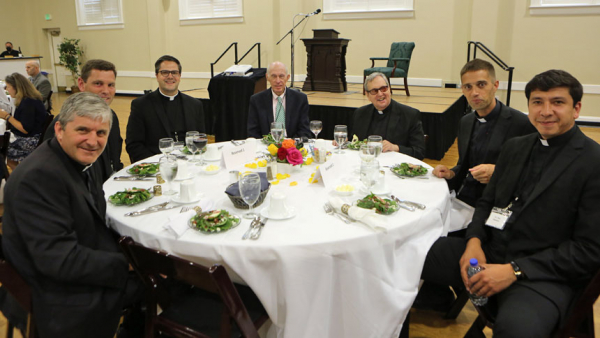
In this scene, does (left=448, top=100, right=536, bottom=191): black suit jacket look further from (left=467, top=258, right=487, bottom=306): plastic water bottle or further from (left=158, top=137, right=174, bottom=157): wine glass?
(left=158, top=137, right=174, bottom=157): wine glass

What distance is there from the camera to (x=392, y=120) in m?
3.37

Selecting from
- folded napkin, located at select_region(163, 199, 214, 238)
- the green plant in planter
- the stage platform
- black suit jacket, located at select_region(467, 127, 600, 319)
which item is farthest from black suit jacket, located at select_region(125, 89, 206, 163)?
the green plant in planter

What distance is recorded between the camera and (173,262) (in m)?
1.25

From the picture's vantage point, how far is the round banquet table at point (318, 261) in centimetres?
148

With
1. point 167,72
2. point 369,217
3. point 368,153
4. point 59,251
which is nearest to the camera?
point 59,251

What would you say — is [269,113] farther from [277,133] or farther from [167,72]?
[277,133]

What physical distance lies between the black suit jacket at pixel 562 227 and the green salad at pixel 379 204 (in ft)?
1.79

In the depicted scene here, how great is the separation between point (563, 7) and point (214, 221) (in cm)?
865

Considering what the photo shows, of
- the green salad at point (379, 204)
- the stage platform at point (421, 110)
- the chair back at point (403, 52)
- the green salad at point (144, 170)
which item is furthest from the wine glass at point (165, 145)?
the chair back at point (403, 52)

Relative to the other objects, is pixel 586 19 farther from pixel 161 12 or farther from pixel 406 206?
pixel 161 12

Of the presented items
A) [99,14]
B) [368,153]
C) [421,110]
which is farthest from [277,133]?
[99,14]

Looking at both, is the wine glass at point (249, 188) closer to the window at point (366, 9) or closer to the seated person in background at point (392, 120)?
the seated person in background at point (392, 120)

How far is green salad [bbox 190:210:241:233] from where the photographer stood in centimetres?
155

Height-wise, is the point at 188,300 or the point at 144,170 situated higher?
the point at 144,170
